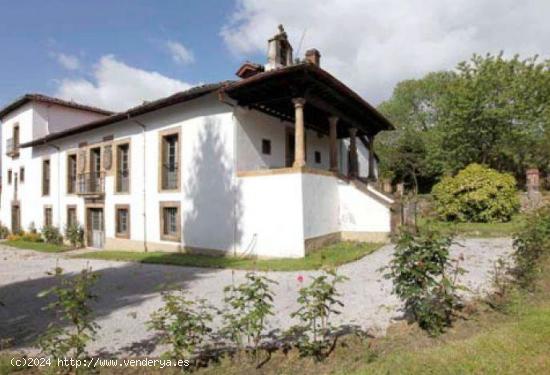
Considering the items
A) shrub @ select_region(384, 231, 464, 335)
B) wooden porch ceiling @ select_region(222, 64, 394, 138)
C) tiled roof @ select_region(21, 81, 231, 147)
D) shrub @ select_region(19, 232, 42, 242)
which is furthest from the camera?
shrub @ select_region(19, 232, 42, 242)

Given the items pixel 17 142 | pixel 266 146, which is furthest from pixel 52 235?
pixel 266 146

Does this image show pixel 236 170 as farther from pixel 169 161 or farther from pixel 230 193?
pixel 169 161

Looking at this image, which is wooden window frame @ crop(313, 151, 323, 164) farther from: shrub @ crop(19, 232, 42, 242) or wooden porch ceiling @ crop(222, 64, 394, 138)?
shrub @ crop(19, 232, 42, 242)

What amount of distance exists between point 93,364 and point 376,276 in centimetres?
611

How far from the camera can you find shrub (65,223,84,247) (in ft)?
61.6

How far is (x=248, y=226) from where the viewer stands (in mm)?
11992

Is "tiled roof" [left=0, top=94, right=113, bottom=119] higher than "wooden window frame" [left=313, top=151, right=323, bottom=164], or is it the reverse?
"tiled roof" [left=0, top=94, right=113, bottom=119]

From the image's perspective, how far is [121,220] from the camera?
666 inches

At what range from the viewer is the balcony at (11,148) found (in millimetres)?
24584

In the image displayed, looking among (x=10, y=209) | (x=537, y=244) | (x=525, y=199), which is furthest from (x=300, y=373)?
(x=10, y=209)

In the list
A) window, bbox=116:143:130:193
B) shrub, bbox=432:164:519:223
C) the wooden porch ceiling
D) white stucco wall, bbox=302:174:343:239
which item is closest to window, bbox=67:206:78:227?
window, bbox=116:143:130:193

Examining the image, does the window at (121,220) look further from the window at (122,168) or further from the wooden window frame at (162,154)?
the wooden window frame at (162,154)

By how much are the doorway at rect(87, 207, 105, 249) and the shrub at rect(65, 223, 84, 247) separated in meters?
0.53

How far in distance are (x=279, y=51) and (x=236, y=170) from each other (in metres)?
5.06
